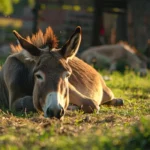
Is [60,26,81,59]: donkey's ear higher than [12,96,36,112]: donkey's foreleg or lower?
higher

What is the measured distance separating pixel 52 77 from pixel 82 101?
1354 mm

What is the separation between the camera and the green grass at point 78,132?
5.10m

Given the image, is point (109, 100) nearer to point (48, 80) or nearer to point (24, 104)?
point (24, 104)

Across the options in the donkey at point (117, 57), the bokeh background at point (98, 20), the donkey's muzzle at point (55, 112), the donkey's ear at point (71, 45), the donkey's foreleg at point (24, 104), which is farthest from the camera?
the bokeh background at point (98, 20)

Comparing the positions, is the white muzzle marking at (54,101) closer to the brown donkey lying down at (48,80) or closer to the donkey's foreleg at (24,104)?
the brown donkey lying down at (48,80)

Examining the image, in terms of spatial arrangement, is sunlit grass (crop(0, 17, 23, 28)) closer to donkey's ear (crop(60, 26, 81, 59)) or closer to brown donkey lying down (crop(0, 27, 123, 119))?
brown donkey lying down (crop(0, 27, 123, 119))

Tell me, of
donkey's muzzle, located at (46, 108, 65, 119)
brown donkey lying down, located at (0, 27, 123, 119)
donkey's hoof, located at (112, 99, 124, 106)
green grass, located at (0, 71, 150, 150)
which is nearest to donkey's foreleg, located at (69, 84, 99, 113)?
brown donkey lying down, located at (0, 27, 123, 119)

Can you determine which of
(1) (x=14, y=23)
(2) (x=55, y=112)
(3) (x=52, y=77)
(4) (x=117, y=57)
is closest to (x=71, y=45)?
(3) (x=52, y=77)

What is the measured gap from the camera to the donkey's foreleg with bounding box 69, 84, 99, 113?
8.59 meters

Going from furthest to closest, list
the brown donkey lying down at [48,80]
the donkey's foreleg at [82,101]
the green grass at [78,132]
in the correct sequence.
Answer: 1. the donkey's foreleg at [82,101]
2. the brown donkey lying down at [48,80]
3. the green grass at [78,132]

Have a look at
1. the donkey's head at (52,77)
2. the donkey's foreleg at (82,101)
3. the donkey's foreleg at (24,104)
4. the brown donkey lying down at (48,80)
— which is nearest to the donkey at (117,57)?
the brown donkey lying down at (48,80)

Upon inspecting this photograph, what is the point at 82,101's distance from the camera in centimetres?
866

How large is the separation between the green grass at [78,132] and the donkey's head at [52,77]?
0.68 feet

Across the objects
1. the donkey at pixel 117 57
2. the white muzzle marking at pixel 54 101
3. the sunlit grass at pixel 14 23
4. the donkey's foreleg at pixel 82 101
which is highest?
the white muzzle marking at pixel 54 101
